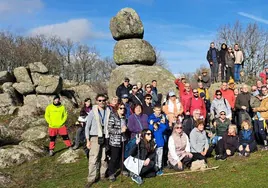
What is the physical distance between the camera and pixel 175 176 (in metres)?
7.70

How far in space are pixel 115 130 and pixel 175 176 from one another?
74.6 inches

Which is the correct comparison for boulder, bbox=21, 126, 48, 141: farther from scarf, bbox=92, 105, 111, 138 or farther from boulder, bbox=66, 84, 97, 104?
scarf, bbox=92, 105, 111, 138

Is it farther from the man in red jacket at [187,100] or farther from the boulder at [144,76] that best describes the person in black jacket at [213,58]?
the man in red jacket at [187,100]

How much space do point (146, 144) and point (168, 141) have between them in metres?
0.86

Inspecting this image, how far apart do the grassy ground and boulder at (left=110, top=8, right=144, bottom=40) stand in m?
7.19

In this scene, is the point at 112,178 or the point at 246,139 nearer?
the point at 112,178

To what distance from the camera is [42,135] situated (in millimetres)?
14211

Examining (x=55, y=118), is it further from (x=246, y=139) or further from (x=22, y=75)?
(x=22, y=75)

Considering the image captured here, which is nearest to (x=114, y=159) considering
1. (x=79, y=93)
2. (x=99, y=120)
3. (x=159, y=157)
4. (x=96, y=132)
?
(x=96, y=132)

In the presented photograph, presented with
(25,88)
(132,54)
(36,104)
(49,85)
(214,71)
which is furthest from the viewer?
(25,88)

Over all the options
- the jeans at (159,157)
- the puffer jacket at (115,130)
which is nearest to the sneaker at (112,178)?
the puffer jacket at (115,130)

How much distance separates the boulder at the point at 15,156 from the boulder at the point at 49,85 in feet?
27.4

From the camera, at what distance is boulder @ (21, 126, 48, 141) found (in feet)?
46.2

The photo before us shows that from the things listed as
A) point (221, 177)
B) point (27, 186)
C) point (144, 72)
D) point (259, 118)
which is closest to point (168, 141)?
point (221, 177)
